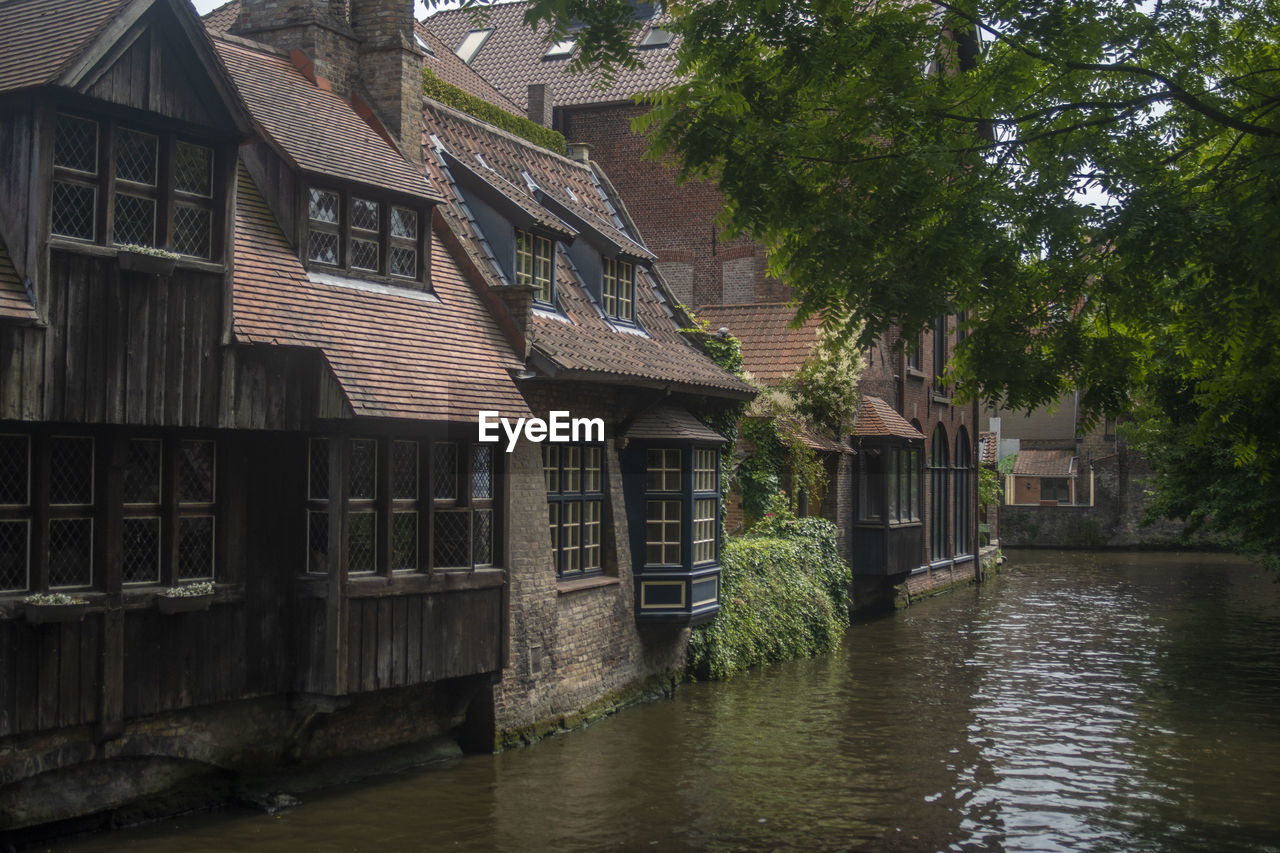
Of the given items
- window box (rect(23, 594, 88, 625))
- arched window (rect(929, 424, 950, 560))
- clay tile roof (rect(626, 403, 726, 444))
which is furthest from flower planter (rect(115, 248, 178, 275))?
arched window (rect(929, 424, 950, 560))

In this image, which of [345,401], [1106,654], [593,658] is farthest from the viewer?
[1106,654]

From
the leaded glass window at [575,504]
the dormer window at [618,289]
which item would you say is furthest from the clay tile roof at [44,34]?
the dormer window at [618,289]

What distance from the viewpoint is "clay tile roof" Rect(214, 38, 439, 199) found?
13.3 metres

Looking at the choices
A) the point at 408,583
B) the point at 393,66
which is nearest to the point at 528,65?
the point at 393,66

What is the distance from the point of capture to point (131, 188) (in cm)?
1096

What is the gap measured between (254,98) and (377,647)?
5.58 metres

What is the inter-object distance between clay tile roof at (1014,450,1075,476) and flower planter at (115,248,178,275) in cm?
5022

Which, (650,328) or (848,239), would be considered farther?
(650,328)

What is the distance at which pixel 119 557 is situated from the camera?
10.8 meters

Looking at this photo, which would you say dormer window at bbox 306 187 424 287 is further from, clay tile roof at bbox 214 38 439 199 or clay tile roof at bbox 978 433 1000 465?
clay tile roof at bbox 978 433 1000 465

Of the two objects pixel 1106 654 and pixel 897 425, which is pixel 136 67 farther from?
pixel 897 425

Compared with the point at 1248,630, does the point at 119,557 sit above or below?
above

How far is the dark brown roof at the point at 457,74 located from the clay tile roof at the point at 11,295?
17.9 metres

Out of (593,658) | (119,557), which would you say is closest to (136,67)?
(119,557)
